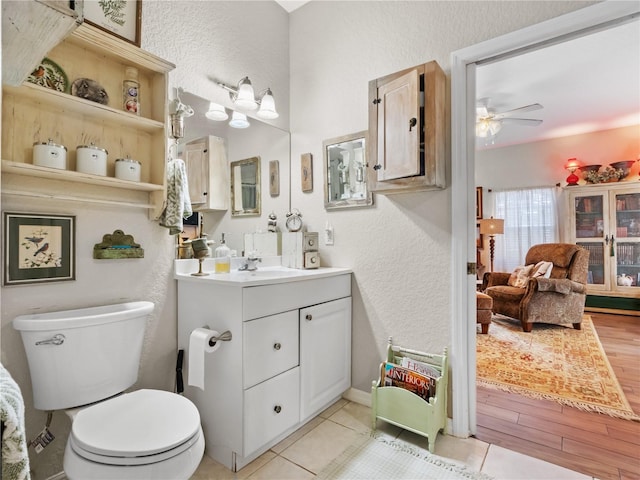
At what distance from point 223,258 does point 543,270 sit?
12.8 ft

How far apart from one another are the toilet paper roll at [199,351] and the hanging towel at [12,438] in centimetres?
95

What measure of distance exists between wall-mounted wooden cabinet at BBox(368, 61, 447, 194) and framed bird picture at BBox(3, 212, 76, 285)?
1.51 m

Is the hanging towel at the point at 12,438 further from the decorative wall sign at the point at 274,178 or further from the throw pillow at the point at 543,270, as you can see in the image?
the throw pillow at the point at 543,270

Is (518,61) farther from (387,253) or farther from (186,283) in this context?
(186,283)

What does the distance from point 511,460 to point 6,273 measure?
231 cm

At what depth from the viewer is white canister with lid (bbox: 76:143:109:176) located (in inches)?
54.7

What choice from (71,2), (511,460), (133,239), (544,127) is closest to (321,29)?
(133,239)

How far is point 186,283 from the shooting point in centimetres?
175

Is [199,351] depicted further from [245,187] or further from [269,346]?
[245,187]

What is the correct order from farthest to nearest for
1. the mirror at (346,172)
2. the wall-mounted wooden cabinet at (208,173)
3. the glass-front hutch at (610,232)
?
the glass-front hutch at (610,232)
the mirror at (346,172)
the wall-mounted wooden cabinet at (208,173)

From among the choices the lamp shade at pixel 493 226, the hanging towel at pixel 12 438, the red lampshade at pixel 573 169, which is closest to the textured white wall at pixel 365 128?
the hanging towel at pixel 12 438

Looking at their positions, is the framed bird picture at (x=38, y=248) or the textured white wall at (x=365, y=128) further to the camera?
the textured white wall at (x=365, y=128)

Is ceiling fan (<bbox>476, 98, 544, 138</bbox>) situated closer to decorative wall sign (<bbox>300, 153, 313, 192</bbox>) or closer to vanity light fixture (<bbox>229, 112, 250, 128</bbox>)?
decorative wall sign (<bbox>300, 153, 313, 192</bbox>)

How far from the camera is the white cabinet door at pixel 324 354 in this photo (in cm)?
182
